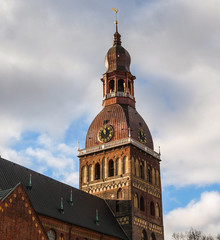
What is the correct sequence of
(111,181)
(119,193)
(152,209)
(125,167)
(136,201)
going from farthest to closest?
1. (152,209)
2. (111,181)
3. (125,167)
4. (119,193)
5. (136,201)

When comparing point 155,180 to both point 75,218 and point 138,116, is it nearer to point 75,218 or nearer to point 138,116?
point 138,116

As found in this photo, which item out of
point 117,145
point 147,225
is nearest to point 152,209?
point 147,225

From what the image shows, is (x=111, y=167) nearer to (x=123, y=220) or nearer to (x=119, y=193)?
(x=119, y=193)

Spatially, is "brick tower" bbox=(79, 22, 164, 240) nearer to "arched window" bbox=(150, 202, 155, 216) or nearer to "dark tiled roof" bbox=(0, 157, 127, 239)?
"arched window" bbox=(150, 202, 155, 216)

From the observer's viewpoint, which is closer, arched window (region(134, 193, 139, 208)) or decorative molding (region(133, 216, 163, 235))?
decorative molding (region(133, 216, 163, 235))

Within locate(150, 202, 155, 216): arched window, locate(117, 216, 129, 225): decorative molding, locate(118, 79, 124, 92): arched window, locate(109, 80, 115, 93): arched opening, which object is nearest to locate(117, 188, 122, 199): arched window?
locate(117, 216, 129, 225): decorative molding

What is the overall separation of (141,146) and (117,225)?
522 inches

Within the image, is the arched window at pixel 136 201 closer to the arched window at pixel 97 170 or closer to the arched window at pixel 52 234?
→ the arched window at pixel 97 170

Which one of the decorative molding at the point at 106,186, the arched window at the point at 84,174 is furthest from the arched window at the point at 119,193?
the arched window at the point at 84,174

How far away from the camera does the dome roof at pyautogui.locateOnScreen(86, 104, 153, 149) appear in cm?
7262

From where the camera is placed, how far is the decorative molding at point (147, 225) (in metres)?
67.9

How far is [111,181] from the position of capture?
232 feet

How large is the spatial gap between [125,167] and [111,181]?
3035 millimetres

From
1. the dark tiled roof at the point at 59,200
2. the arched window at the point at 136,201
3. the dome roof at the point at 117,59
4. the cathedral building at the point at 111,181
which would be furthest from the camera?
the dome roof at the point at 117,59
